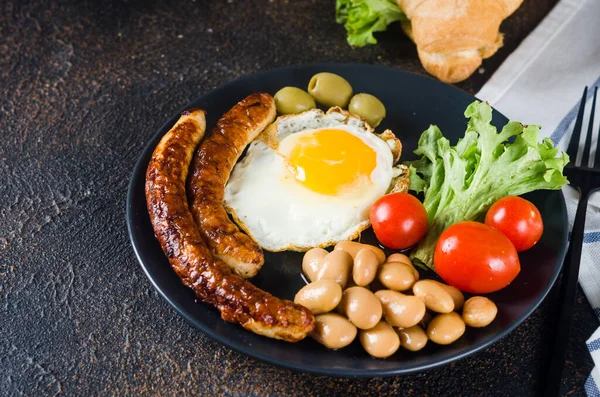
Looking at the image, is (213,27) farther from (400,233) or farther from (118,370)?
(118,370)

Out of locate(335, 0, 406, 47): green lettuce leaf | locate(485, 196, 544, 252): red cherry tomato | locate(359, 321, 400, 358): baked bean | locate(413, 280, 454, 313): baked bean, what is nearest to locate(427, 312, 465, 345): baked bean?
locate(413, 280, 454, 313): baked bean

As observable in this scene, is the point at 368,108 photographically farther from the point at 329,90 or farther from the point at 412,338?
the point at 412,338

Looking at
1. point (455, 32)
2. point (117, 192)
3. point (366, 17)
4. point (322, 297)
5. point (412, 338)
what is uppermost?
point (455, 32)

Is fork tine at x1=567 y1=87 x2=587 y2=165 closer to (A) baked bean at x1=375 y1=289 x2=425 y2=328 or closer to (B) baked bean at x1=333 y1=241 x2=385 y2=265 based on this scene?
(B) baked bean at x1=333 y1=241 x2=385 y2=265

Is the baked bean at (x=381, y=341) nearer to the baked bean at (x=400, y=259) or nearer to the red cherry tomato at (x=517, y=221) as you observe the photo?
the baked bean at (x=400, y=259)

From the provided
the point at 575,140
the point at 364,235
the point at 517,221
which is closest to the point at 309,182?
the point at 364,235

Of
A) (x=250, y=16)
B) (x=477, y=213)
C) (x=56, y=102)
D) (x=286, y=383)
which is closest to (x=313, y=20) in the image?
(x=250, y=16)
